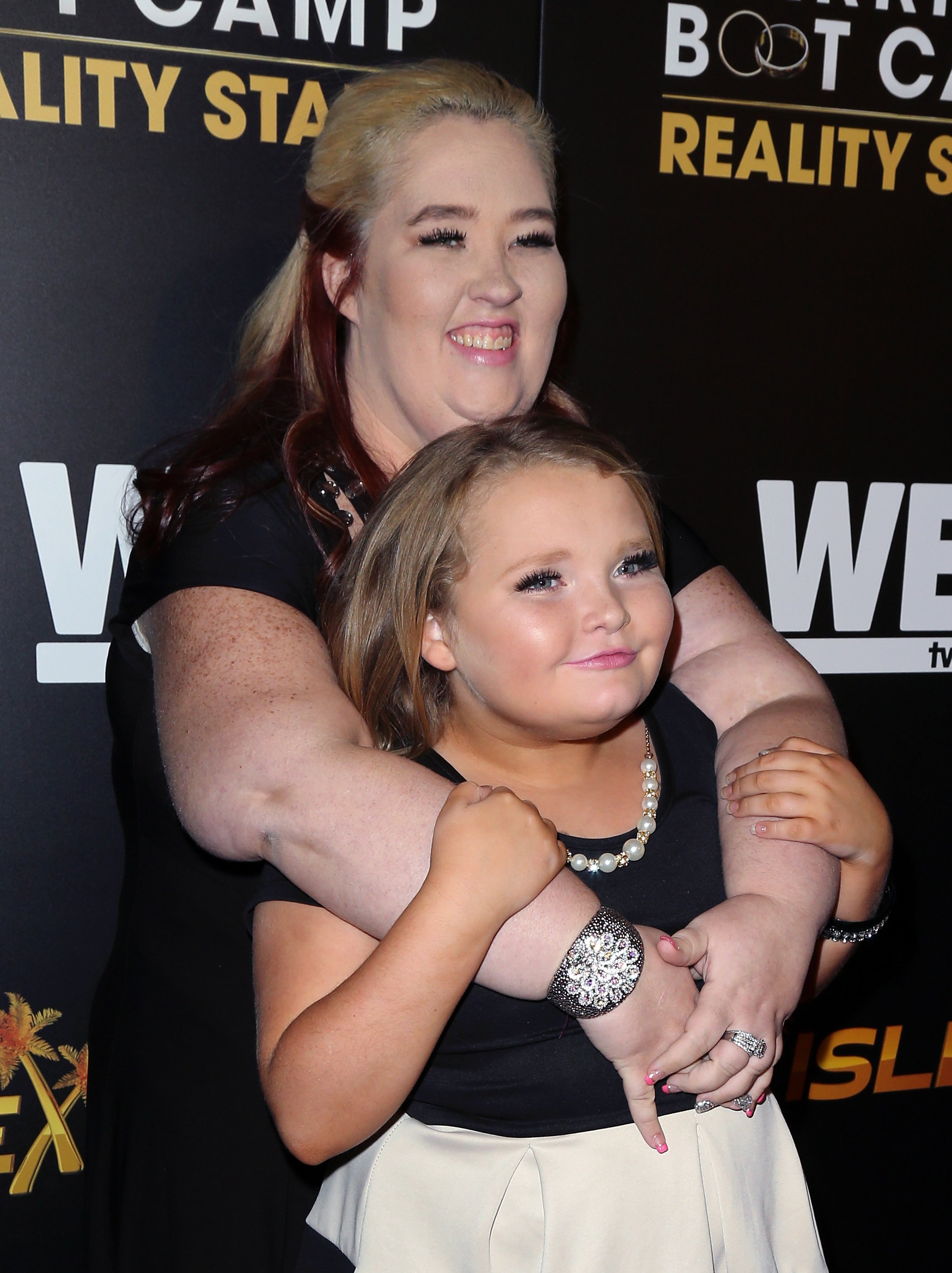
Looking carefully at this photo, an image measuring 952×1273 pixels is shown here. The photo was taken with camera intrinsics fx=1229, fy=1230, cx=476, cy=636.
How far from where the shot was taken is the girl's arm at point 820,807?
1.22m

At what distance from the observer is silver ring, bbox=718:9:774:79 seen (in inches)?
84.7

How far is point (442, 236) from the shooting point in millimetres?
1476

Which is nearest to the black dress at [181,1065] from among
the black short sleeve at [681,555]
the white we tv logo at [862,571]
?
the black short sleeve at [681,555]

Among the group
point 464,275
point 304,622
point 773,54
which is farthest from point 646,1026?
point 773,54

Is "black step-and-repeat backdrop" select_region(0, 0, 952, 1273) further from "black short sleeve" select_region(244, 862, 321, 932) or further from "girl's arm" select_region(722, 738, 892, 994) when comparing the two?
"girl's arm" select_region(722, 738, 892, 994)

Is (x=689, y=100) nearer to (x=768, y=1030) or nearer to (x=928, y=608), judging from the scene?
(x=928, y=608)

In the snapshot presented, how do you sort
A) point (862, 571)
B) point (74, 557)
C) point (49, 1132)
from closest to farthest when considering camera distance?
1. point (74, 557)
2. point (49, 1132)
3. point (862, 571)

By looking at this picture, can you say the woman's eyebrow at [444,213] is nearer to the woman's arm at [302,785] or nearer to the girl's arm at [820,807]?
the woman's arm at [302,785]

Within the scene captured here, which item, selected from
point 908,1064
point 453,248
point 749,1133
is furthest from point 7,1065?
point 908,1064

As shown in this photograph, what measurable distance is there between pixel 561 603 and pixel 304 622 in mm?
279

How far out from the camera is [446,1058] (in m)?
1.18

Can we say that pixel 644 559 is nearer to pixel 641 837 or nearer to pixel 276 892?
pixel 641 837

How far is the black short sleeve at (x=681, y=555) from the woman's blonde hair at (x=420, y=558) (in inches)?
10.0

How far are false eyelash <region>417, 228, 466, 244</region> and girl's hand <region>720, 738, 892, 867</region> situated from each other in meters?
0.71
